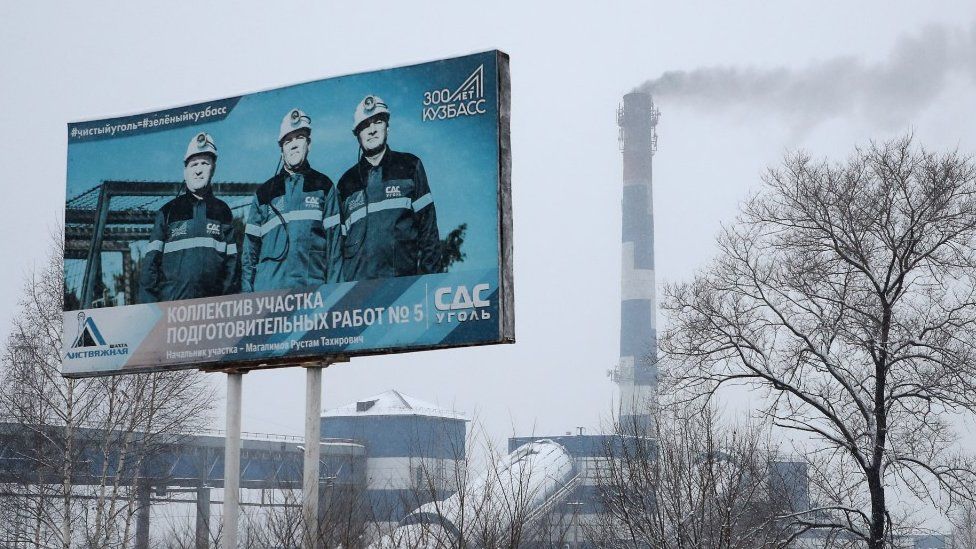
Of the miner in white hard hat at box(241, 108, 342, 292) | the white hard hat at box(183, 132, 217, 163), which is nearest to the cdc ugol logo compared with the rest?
the miner in white hard hat at box(241, 108, 342, 292)

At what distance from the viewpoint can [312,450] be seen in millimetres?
11398

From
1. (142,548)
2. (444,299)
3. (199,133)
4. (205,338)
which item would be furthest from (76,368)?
(142,548)

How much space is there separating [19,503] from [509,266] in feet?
69.7

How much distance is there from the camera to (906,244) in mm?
19031

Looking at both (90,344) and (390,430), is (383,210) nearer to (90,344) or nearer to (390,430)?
(90,344)

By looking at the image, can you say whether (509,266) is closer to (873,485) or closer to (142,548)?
(873,485)

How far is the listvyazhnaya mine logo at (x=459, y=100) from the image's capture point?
11070mm

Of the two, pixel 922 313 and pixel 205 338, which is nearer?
pixel 205 338

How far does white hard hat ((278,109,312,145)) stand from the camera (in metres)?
11.9

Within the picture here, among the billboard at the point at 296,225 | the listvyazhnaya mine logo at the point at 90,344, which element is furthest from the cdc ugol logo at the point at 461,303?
the listvyazhnaya mine logo at the point at 90,344

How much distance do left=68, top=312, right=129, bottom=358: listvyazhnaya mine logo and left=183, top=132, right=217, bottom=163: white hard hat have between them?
6.51ft

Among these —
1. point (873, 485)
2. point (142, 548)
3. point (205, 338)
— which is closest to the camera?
point (205, 338)

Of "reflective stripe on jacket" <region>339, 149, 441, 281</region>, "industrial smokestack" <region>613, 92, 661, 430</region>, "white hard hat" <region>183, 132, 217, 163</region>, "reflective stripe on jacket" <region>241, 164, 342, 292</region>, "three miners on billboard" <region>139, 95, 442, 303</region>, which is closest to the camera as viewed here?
"reflective stripe on jacket" <region>339, 149, 441, 281</region>

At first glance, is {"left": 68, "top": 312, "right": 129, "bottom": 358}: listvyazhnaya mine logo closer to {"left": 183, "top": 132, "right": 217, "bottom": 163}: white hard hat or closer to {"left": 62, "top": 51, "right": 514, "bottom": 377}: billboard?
{"left": 62, "top": 51, "right": 514, "bottom": 377}: billboard
